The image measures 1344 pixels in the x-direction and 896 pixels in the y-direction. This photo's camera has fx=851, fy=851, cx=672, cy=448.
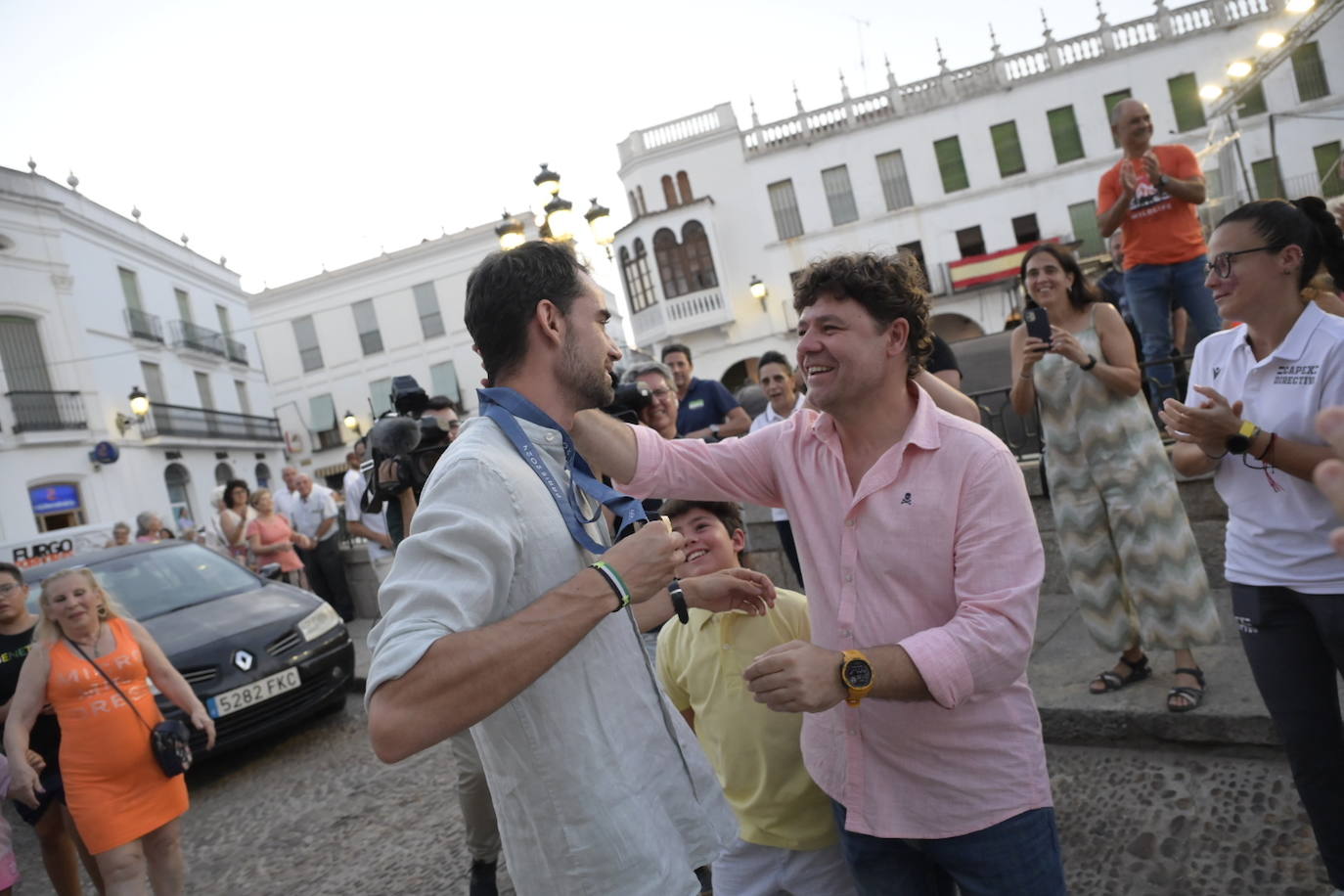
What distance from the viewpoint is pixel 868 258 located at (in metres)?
2.02

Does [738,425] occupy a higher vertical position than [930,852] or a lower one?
higher

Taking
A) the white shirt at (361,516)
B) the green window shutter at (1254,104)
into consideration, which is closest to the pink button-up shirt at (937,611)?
the white shirt at (361,516)

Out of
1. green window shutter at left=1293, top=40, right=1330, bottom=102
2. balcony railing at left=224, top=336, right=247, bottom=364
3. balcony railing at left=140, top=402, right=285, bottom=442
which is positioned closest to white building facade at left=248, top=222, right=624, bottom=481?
balcony railing at left=140, top=402, right=285, bottom=442

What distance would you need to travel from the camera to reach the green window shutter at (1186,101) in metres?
25.8

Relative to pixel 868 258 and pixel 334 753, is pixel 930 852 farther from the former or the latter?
pixel 334 753

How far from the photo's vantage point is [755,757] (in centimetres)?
247

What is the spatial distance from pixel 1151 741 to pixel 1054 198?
88.5 ft

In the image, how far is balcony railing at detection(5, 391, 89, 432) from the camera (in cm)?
2151

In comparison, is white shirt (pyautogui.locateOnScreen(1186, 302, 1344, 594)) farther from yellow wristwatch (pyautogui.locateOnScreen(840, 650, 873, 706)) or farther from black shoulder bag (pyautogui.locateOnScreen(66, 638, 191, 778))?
black shoulder bag (pyautogui.locateOnScreen(66, 638, 191, 778))

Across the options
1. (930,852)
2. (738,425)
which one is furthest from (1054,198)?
(930,852)

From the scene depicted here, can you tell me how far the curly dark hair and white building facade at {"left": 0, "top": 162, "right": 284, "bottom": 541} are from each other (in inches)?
958

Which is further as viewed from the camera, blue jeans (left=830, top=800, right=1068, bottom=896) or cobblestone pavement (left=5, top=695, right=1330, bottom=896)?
cobblestone pavement (left=5, top=695, right=1330, bottom=896)

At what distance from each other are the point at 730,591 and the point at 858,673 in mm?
641

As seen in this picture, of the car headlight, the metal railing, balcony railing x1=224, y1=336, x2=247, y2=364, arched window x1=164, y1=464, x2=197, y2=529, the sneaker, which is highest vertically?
balcony railing x1=224, y1=336, x2=247, y2=364
